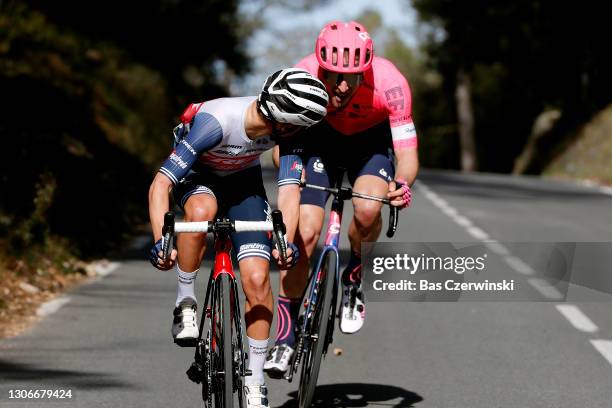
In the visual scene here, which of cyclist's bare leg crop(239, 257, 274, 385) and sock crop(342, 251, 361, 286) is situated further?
sock crop(342, 251, 361, 286)

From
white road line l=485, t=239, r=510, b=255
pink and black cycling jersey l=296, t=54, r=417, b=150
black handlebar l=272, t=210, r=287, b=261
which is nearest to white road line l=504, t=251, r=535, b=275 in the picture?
white road line l=485, t=239, r=510, b=255

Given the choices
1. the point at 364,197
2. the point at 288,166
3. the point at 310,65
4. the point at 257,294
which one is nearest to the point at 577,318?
the point at 364,197

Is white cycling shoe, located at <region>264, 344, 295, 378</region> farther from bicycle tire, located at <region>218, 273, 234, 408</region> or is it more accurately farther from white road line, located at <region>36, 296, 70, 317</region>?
white road line, located at <region>36, 296, 70, 317</region>

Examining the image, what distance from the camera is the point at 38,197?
1343cm

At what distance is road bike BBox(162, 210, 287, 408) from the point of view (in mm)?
5957

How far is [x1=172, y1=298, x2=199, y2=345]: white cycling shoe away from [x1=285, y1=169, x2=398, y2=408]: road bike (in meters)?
0.69

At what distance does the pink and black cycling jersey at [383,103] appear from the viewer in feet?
25.2

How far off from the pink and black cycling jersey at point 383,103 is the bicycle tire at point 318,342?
868mm

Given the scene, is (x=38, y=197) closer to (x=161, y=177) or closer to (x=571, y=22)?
(x=161, y=177)

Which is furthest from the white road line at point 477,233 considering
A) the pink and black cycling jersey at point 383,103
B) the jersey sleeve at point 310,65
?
the jersey sleeve at point 310,65

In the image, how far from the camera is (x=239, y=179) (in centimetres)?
688

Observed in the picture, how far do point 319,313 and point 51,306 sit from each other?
431cm

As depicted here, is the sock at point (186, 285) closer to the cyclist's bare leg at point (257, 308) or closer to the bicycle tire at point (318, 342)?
the cyclist's bare leg at point (257, 308)

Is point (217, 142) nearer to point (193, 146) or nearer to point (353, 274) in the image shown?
point (193, 146)
